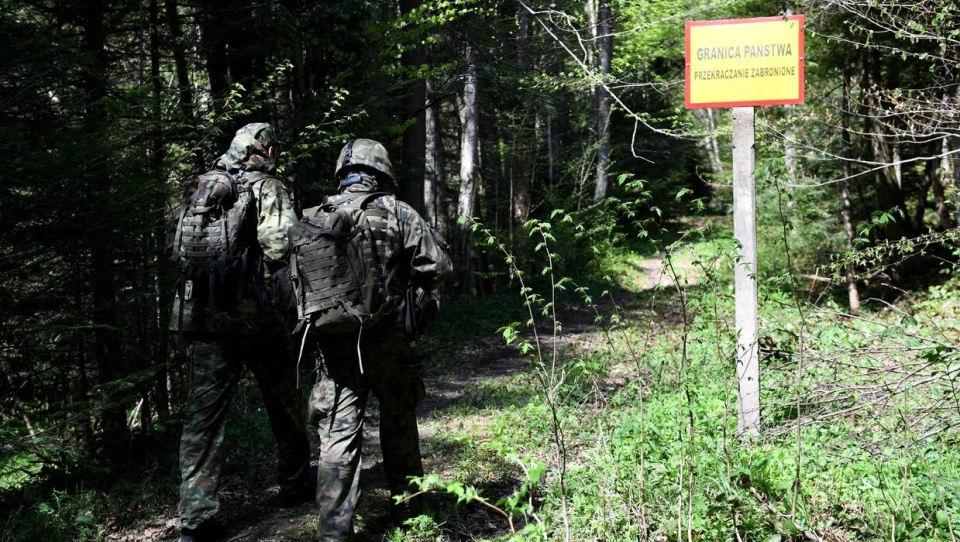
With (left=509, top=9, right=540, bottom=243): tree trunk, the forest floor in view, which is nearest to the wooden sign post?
the forest floor

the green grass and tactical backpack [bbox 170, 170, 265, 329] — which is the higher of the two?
tactical backpack [bbox 170, 170, 265, 329]

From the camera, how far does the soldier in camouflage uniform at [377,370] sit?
13.5 feet

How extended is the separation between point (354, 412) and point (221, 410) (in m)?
1.03

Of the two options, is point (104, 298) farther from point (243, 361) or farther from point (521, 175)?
point (521, 175)

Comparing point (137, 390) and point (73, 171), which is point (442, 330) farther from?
point (73, 171)

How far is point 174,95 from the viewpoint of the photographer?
7402mm

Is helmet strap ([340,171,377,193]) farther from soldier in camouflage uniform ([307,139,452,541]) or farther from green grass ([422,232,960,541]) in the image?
green grass ([422,232,960,541])

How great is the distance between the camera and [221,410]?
15.4 feet

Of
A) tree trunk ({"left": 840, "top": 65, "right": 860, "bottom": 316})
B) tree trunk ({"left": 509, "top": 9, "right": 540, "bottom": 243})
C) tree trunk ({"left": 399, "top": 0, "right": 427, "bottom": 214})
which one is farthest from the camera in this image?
tree trunk ({"left": 509, "top": 9, "right": 540, "bottom": 243})

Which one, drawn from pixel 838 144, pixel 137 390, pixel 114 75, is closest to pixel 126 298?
pixel 137 390

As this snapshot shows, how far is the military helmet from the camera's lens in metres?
4.41

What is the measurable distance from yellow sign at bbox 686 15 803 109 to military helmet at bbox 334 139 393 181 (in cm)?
214

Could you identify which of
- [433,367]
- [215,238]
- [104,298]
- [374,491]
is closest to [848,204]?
[433,367]

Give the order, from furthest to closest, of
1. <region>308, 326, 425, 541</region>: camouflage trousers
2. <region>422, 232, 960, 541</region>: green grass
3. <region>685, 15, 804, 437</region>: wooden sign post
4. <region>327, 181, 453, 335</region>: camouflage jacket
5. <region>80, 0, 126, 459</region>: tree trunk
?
<region>80, 0, 126, 459</region>: tree trunk
<region>685, 15, 804, 437</region>: wooden sign post
<region>327, 181, 453, 335</region>: camouflage jacket
<region>308, 326, 425, 541</region>: camouflage trousers
<region>422, 232, 960, 541</region>: green grass
